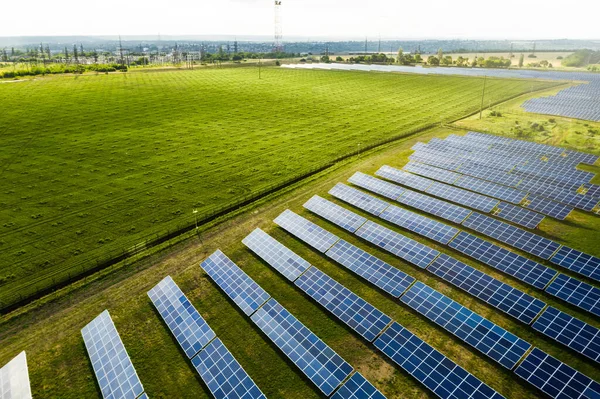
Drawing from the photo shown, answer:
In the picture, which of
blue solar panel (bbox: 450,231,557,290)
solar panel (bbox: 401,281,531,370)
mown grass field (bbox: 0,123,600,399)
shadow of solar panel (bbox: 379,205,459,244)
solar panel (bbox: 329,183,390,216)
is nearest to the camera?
mown grass field (bbox: 0,123,600,399)

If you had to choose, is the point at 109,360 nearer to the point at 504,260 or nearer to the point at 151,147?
the point at 504,260

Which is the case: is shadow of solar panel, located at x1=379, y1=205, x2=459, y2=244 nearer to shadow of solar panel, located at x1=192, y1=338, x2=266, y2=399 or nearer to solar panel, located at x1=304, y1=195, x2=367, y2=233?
solar panel, located at x1=304, y1=195, x2=367, y2=233

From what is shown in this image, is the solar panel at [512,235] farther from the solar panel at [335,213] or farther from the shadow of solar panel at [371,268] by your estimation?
the shadow of solar panel at [371,268]

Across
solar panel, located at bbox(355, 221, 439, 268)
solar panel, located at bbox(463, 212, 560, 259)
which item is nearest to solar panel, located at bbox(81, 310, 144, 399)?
solar panel, located at bbox(355, 221, 439, 268)

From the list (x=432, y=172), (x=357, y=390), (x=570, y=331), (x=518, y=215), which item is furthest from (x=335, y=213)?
(x=570, y=331)

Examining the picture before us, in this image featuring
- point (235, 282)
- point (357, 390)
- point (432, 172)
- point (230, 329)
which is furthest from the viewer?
point (432, 172)
